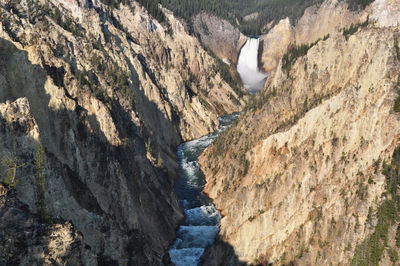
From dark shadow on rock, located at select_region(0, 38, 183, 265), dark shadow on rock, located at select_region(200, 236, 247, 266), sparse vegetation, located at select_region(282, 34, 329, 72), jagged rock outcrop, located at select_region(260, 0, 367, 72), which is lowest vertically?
dark shadow on rock, located at select_region(200, 236, 247, 266)

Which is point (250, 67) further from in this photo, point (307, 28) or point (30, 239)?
point (30, 239)

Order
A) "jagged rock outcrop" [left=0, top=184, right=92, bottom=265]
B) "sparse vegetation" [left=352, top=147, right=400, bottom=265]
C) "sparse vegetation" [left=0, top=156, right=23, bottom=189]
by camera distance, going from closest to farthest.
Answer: "jagged rock outcrop" [left=0, top=184, right=92, bottom=265]
"sparse vegetation" [left=0, top=156, right=23, bottom=189]
"sparse vegetation" [left=352, top=147, right=400, bottom=265]

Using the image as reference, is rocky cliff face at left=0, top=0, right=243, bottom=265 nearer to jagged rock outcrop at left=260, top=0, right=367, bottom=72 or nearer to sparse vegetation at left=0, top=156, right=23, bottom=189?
sparse vegetation at left=0, top=156, right=23, bottom=189

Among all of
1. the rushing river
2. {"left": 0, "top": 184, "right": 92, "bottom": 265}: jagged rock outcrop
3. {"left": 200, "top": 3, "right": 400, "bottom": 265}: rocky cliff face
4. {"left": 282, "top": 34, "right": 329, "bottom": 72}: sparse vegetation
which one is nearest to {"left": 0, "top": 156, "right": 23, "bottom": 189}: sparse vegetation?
{"left": 0, "top": 184, "right": 92, "bottom": 265}: jagged rock outcrop

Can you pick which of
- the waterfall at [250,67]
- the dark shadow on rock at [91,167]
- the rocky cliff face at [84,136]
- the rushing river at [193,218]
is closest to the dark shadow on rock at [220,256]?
the rushing river at [193,218]

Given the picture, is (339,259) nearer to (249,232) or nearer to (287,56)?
(249,232)

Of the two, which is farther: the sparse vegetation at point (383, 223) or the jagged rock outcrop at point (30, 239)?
the sparse vegetation at point (383, 223)

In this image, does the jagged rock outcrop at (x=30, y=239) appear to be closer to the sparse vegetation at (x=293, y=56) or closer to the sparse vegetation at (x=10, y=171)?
the sparse vegetation at (x=10, y=171)

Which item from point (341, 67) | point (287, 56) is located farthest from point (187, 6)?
point (341, 67)
